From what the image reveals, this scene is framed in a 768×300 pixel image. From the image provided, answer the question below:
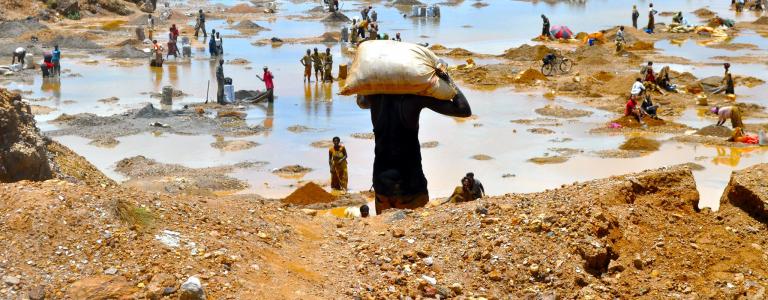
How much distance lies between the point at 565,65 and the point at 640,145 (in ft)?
36.1

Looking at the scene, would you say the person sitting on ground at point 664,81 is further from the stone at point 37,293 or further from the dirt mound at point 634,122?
the stone at point 37,293

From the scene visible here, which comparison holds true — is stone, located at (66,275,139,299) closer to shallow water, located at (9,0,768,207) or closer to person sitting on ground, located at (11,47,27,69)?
shallow water, located at (9,0,768,207)

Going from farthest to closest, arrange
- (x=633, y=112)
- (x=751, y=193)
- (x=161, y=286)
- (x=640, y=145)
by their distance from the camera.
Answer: (x=633, y=112) → (x=640, y=145) → (x=751, y=193) → (x=161, y=286)

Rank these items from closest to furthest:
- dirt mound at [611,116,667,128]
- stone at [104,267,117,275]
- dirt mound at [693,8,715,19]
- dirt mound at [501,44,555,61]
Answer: stone at [104,267,117,275] → dirt mound at [611,116,667,128] → dirt mound at [501,44,555,61] → dirt mound at [693,8,715,19]

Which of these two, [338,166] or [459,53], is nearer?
[338,166]

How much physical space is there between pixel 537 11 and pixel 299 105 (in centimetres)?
3403

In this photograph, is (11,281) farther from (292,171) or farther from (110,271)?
(292,171)

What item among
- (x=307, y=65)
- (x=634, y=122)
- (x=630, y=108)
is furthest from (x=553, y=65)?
(x=634, y=122)

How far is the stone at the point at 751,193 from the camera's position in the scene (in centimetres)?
783

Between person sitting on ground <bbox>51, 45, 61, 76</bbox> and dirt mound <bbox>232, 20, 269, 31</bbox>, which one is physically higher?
dirt mound <bbox>232, 20, 269, 31</bbox>

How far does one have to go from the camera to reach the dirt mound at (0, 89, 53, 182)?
35.0 ft

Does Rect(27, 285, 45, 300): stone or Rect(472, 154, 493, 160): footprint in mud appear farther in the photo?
Rect(472, 154, 493, 160): footprint in mud

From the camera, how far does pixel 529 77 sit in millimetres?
27547

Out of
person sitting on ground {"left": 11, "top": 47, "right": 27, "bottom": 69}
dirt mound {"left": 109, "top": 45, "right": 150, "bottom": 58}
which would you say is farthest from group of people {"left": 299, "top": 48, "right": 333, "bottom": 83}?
person sitting on ground {"left": 11, "top": 47, "right": 27, "bottom": 69}
